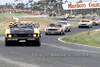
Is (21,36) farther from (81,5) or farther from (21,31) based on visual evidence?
(81,5)

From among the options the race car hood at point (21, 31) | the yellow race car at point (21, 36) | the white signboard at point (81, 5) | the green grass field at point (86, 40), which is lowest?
the white signboard at point (81, 5)

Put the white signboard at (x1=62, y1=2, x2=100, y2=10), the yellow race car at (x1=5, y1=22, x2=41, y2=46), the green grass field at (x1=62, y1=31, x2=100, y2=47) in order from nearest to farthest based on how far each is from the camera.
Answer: the yellow race car at (x1=5, y1=22, x2=41, y2=46)
the green grass field at (x1=62, y1=31, x2=100, y2=47)
the white signboard at (x1=62, y1=2, x2=100, y2=10)

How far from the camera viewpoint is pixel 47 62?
13109 mm

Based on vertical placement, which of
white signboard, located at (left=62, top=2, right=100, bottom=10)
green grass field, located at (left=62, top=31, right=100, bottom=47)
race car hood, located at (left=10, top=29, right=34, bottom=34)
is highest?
race car hood, located at (left=10, top=29, right=34, bottom=34)

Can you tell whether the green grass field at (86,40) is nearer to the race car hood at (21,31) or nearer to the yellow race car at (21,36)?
the yellow race car at (21,36)

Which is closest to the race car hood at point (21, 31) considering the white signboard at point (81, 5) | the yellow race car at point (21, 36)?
the yellow race car at point (21, 36)

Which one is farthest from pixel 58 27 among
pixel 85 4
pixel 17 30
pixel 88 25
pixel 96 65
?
pixel 85 4

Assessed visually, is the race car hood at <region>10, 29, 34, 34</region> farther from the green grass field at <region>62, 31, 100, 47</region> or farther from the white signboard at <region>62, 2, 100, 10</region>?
the white signboard at <region>62, 2, 100, 10</region>

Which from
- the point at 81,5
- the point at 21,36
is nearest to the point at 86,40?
the point at 21,36

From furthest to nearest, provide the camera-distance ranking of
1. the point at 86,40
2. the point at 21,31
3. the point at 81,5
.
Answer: the point at 81,5 → the point at 86,40 → the point at 21,31

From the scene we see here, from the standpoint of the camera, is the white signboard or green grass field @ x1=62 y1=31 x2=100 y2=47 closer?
green grass field @ x1=62 y1=31 x2=100 y2=47

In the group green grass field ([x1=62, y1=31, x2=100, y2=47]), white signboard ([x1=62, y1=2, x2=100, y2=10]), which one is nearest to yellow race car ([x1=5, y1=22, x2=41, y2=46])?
green grass field ([x1=62, y1=31, x2=100, y2=47])

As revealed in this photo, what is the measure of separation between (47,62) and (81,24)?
39433 millimetres

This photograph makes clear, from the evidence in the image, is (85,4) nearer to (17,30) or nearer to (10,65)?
(17,30)
